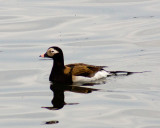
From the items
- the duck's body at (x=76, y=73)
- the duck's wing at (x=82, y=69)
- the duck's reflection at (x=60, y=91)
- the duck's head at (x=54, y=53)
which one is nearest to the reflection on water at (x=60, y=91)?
the duck's reflection at (x=60, y=91)

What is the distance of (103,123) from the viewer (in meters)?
13.8

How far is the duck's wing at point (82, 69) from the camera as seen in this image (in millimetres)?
18116

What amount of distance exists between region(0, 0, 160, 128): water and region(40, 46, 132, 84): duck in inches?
11.7

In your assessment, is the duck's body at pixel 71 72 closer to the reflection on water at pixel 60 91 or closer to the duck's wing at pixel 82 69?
the duck's wing at pixel 82 69

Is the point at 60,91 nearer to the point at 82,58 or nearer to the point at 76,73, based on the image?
the point at 76,73

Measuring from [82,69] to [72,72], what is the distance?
27 centimetres

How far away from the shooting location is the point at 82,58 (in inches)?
797

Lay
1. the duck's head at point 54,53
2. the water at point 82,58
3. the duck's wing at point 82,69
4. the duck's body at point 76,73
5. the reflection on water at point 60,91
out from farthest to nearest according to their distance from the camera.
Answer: the duck's head at point 54,53 < the duck's wing at point 82,69 < the duck's body at point 76,73 < the reflection on water at point 60,91 < the water at point 82,58

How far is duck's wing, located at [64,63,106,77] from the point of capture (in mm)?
18116

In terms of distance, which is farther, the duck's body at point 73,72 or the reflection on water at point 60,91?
the duck's body at point 73,72

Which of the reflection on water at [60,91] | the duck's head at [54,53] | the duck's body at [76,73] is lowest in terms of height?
the reflection on water at [60,91]

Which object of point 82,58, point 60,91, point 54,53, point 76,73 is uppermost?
point 54,53

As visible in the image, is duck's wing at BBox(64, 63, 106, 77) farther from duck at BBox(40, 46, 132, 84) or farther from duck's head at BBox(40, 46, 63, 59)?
duck's head at BBox(40, 46, 63, 59)

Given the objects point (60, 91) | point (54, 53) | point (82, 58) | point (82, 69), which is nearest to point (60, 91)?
point (60, 91)
